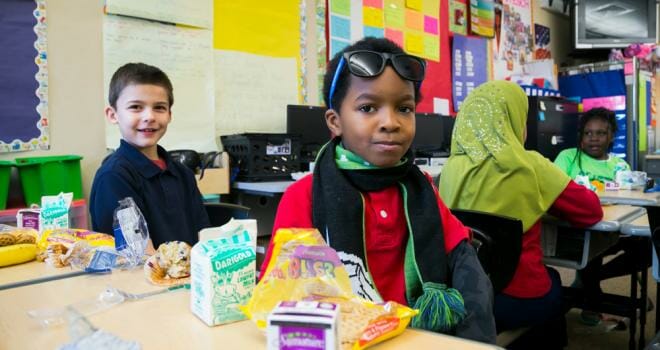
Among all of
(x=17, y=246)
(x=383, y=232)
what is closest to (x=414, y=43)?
(x=383, y=232)

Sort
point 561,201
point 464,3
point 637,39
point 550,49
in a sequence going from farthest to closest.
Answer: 1. point 550,49
2. point 637,39
3. point 464,3
4. point 561,201

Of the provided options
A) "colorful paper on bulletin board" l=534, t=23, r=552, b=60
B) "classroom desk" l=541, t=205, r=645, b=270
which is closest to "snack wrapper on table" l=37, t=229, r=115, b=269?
"classroom desk" l=541, t=205, r=645, b=270

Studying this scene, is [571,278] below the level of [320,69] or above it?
below

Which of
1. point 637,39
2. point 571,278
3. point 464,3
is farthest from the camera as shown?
point 637,39

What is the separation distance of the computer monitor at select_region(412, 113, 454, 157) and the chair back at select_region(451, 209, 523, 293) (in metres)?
2.14

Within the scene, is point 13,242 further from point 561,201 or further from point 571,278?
point 571,278

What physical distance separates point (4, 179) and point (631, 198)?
2672 mm

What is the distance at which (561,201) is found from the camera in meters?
1.79

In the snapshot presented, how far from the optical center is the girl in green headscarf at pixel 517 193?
176 cm

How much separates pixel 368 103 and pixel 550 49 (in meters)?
5.92

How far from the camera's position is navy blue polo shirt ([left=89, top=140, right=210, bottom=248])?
1549mm

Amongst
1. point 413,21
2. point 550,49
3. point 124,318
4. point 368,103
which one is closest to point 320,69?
point 413,21

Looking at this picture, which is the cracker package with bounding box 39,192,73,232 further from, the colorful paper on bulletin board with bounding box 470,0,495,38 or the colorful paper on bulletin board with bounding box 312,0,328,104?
the colorful paper on bulletin board with bounding box 470,0,495,38

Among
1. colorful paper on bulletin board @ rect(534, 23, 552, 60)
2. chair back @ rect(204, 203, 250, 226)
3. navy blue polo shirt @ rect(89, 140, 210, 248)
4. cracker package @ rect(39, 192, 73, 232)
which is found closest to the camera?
cracker package @ rect(39, 192, 73, 232)
